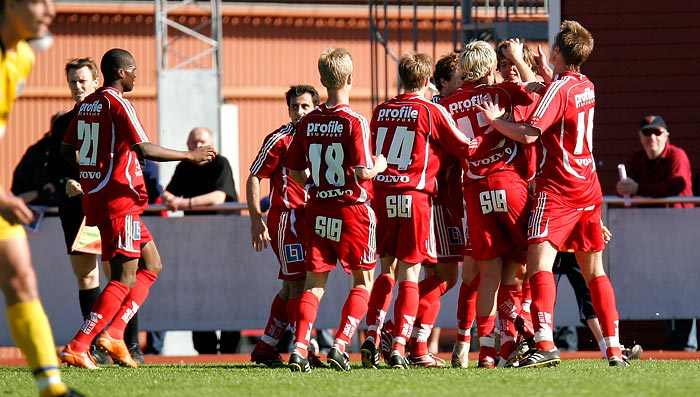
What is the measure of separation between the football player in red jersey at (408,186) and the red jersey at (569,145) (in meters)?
0.59

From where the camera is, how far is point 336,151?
8.73m

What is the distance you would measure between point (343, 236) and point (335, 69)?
108cm

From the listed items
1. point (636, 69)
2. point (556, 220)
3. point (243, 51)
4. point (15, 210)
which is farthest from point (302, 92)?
point (243, 51)

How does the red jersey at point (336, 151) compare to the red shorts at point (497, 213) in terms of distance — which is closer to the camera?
the red jersey at point (336, 151)

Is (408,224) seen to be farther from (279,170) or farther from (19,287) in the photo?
(19,287)

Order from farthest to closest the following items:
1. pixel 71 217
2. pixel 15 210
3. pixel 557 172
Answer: pixel 71 217
pixel 557 172
pixel 15 210

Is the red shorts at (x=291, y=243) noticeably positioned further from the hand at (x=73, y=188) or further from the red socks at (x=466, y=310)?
the hand at (x=73, y=188)

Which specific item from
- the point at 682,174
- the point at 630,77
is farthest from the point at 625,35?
the point at 682,174

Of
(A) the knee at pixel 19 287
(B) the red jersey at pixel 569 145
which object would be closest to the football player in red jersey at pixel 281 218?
(B) the red jersey at pixel 569 145

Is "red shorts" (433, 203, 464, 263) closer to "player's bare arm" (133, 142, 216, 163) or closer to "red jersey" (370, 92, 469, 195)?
"red jersey" (370, 92, 469, 195)

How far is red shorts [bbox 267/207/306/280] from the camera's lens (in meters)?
9.86

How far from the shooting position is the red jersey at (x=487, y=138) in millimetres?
9055

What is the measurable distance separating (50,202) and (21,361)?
1.92 meters

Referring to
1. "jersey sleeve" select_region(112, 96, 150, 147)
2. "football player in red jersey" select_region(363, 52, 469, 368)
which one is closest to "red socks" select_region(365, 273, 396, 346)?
"football player in red jersey" select_region(363, 52, 469, 368)
